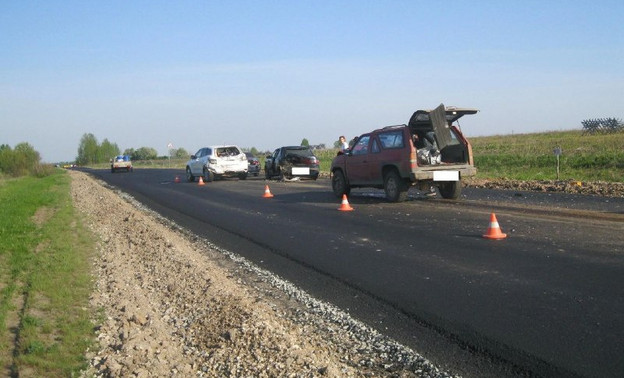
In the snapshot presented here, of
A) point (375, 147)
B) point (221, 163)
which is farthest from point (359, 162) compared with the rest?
point (221, 163)

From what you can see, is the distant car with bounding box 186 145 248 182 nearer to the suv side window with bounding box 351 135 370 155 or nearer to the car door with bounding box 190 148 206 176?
the car door with bounding box 190 148 206 176

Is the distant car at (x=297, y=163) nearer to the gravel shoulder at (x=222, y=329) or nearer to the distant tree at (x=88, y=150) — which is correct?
the gravel shoulder at (x=222, y=329)

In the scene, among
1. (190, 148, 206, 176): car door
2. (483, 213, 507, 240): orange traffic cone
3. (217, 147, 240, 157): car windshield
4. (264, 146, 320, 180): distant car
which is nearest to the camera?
(483, 213, 507, 240): orange traffic cone

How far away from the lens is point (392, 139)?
46.5ft

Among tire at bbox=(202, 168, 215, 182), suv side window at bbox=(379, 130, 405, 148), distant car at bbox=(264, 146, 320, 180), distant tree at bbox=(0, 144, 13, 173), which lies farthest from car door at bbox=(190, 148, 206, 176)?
distant tree at bbox=(0, 144, 13, 173)

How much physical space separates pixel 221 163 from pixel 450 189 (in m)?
15.9

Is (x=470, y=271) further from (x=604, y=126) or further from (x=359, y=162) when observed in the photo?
(x=604, y=126)

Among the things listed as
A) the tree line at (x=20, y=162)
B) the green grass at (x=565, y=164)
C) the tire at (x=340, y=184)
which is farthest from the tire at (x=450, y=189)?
the tree line at (x=20, y=162)

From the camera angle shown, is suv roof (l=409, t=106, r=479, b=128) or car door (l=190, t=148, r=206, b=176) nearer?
suv roof (l=409, t=106, r=479, b=128)

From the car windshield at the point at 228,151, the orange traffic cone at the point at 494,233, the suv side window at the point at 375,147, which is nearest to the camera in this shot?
the orange traffic cone at the point at 494,233

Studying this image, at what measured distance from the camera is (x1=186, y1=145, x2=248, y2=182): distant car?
1101 inches

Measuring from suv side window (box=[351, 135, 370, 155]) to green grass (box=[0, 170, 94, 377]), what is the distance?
291 inches

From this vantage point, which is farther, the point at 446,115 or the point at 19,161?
the point at 19,161

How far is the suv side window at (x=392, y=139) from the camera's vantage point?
13.8 metres
